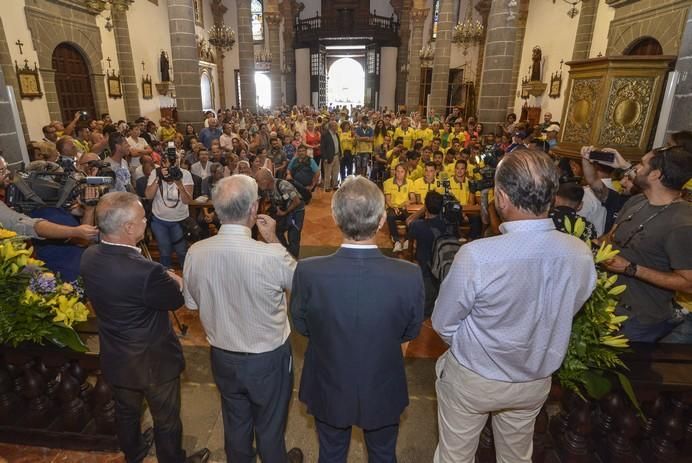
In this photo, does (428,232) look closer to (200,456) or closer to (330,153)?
(200,456)

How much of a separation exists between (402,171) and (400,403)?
4.99m

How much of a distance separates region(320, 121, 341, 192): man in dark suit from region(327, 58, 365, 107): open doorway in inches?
Result: 1154

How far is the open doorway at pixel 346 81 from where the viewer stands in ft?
125

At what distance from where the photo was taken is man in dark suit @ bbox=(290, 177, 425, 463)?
175 cm

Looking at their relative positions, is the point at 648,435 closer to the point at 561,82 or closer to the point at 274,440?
the point at 274,440

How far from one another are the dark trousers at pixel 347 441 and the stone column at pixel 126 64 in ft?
52.9

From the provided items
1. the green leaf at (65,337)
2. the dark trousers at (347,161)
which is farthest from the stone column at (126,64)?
the green leaf at (65,337)

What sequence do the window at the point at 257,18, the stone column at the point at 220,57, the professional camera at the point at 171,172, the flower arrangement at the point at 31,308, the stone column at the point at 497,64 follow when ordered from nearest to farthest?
the flower arrangement at the point at 31,308
the professional camera at the point at 171,172
the stone column at the point at 497,64
the stone column at the point at 220,57
the window at the point at 257,18

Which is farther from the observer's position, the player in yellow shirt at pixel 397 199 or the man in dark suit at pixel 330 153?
the man in dark suit at pixel 330 153

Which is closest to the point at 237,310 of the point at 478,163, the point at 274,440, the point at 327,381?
the point at 327,381

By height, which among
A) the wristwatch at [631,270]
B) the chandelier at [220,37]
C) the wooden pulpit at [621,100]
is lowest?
the wristwatch at [631,270]

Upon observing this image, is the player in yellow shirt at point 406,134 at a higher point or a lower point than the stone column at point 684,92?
lower

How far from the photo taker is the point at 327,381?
194 cm

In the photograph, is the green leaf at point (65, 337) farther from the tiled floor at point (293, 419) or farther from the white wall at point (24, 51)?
the white wall at point (24, 51)
